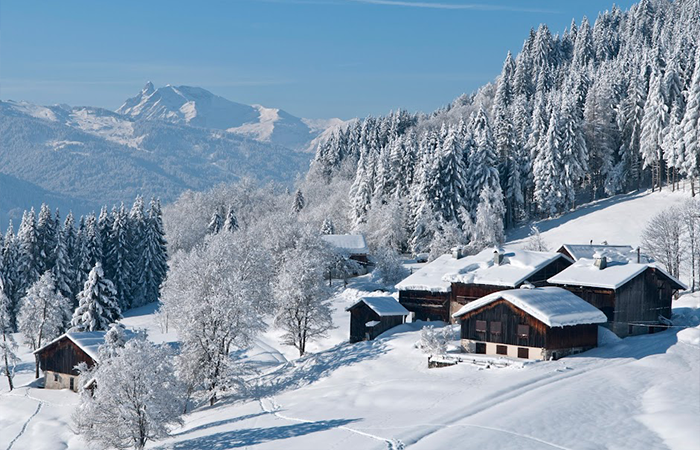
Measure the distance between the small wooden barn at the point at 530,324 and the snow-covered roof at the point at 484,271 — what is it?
250 inches

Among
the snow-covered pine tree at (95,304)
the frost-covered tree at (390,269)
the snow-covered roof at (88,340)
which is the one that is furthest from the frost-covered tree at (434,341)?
the snow-covered pine tree at (95,304)

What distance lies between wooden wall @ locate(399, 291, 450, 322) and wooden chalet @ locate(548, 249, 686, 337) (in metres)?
10.1

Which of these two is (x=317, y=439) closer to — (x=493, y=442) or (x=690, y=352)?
(x=493, y=442)

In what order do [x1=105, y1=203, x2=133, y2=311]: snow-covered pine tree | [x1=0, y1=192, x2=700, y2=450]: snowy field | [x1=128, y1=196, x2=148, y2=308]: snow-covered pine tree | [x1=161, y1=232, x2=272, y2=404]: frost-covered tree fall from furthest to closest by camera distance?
[x1=128, y1=196, x2=148, y2=308]: snow-covered pine tree
[x1=105, y1=203, x2=133, y2=311]: snow-covered pine tree
[x1=161, y1=232, x2=272, y2=404]: frost-covered tree
[x1=0, y1=192, x2=700, y2=450]: snowy field

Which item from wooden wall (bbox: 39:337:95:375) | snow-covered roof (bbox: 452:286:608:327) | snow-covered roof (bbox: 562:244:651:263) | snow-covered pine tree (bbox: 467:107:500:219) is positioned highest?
snow-covered pine tree (bbox: 467:107:500:219)

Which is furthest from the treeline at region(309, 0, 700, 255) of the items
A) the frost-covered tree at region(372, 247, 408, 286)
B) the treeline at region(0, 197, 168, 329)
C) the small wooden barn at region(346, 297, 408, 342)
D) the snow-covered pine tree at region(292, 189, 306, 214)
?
the treeline at region(0, 197, 168, 329)

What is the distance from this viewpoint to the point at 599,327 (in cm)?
5291

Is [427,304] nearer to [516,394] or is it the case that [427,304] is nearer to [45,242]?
[516,394]

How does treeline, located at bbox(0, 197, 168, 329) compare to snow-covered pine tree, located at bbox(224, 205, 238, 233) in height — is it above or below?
below

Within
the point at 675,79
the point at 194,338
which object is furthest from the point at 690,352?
the point at 675,79

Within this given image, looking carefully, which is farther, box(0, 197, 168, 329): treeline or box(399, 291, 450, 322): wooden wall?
box(0, 197, 168, 329): treeline

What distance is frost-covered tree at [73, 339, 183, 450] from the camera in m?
39.8

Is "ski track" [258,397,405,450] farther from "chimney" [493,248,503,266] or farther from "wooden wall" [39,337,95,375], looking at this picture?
"chimney" [493,248,503,266]

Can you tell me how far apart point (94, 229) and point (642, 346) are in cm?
7091
